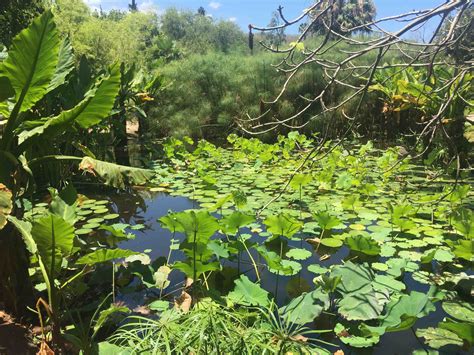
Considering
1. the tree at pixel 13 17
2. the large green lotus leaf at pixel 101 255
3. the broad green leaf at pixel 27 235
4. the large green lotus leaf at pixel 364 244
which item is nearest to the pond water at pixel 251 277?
the large green lotus leaf at pixel 364 244

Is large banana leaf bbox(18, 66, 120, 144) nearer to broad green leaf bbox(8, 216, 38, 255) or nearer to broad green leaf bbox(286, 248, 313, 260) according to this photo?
broad green leaf bbox(8, 216, 38, 255)

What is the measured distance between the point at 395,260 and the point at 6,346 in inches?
86.6

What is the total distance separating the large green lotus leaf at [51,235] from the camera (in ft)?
5.67

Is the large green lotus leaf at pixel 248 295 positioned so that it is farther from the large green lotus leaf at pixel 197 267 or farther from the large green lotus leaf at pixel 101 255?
the large green lotus leaf at pixel 101 255

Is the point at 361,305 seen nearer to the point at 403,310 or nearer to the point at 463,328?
the point at 403,310

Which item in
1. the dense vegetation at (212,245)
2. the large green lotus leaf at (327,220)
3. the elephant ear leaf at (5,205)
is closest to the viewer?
the elephant ear leaf at (5,205)

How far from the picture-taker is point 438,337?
1.92m

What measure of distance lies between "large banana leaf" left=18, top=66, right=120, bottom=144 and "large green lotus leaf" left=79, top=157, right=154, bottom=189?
9.0 inches

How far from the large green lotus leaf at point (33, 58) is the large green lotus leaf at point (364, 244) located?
6.56 feet

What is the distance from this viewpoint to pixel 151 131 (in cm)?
1102

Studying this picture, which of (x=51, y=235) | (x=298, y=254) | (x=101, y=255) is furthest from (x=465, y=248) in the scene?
(x=51, y=235)

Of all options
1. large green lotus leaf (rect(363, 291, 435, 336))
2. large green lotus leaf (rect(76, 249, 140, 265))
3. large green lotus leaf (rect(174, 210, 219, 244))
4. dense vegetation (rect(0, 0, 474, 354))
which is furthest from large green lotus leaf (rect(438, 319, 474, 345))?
large green lotus leaf (rect(76, 249, 140, 265))

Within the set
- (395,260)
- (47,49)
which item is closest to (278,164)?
(395,260)

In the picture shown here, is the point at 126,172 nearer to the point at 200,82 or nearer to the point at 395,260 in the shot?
the point at 395,260
